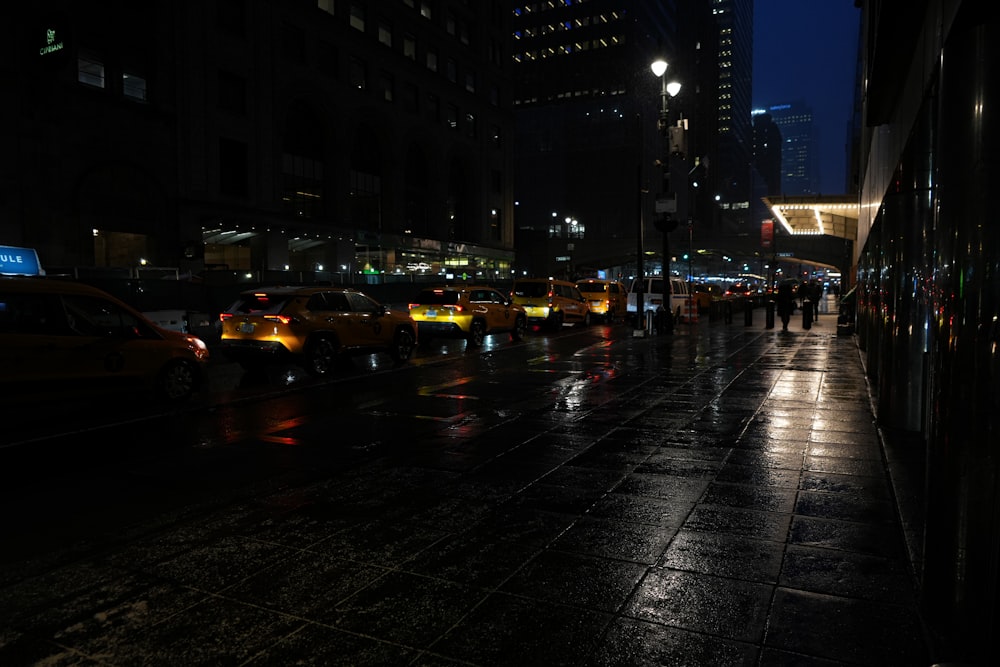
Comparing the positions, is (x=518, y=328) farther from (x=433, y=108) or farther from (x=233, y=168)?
(x=433, y=108)

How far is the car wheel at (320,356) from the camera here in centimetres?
1284

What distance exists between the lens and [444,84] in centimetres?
5950

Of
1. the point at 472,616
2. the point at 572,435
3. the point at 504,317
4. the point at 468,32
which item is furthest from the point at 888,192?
the point at 468,32

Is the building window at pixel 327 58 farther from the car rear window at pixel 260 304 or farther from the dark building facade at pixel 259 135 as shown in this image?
the car rear window at pixel 260 304

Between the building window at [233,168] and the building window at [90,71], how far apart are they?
7.70 metres

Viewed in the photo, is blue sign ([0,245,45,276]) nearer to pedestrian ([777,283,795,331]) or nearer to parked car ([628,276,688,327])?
parked car ([628,276,688,327])

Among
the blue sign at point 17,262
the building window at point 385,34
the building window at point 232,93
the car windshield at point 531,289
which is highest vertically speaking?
the building window at point 385,34

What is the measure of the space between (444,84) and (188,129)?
28299mm

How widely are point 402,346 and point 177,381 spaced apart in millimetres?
5742

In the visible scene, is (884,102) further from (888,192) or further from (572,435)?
(572,435)

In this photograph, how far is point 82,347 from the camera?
8.80 m

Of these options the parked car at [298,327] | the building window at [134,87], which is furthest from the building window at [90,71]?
the parked car at [298,327]

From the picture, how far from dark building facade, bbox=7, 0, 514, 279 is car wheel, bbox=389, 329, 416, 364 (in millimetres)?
19143

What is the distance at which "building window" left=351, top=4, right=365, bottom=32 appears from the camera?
49.8 meters
